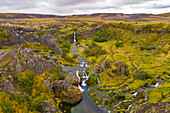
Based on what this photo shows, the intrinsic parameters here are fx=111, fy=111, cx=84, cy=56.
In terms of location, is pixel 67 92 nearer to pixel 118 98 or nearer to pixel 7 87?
pixel 118 98

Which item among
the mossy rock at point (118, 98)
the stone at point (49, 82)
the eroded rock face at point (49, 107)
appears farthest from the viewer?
the mossy rock at point (118, 98)

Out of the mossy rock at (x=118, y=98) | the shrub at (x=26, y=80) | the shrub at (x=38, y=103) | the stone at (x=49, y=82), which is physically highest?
the shrub at (x=26, y=80)

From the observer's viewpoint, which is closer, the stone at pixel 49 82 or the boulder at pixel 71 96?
the stone at pixel 49 82

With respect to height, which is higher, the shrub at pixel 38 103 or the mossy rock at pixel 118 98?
the shrub at pixel 38 103

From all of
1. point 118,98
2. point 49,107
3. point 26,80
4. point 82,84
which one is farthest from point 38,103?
point 118,98

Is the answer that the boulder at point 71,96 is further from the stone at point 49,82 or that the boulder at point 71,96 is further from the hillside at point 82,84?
the stone at point 49,82

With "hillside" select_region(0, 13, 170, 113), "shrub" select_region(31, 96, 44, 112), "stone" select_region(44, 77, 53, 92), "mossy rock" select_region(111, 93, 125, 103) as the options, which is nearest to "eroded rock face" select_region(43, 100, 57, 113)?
"hillside" select_region(0, 13, 170, 113)

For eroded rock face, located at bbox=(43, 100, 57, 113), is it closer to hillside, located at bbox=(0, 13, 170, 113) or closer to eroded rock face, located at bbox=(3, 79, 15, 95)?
hillside, located at bbox=(0, 13, 170, 113)

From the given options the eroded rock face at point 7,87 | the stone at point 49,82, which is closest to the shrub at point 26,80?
the eroded rock face at point 7,87
